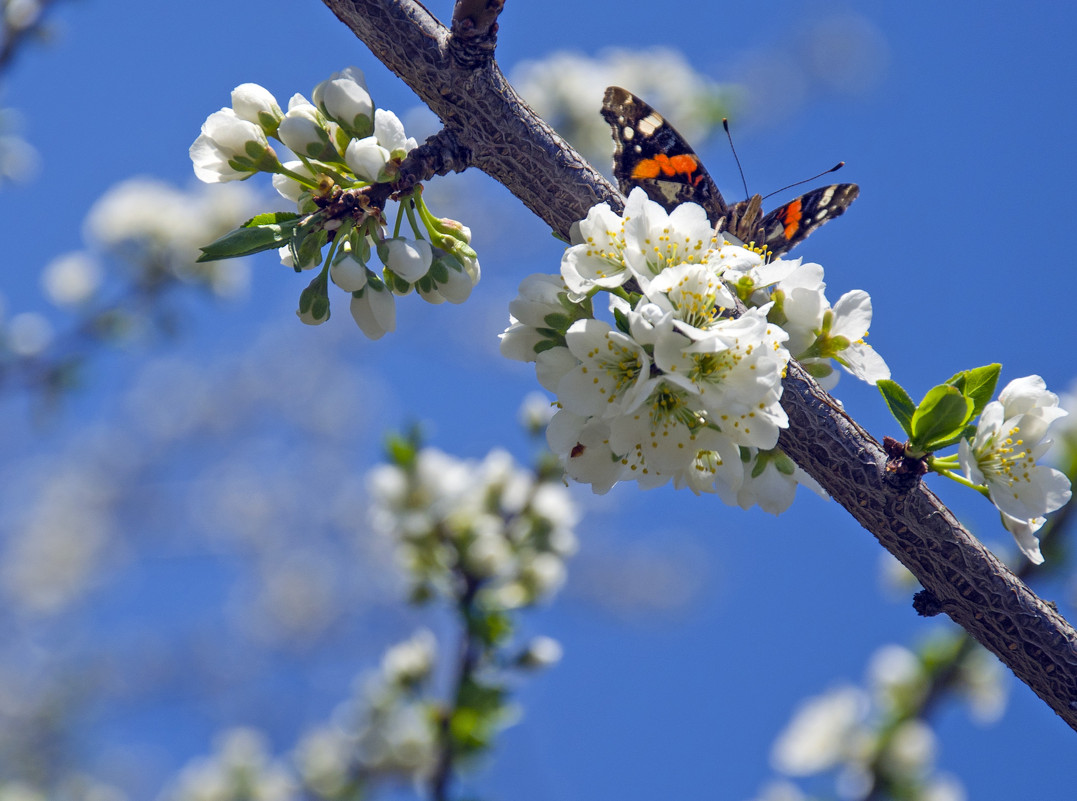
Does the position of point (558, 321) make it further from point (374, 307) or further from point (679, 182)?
point (679, 182)

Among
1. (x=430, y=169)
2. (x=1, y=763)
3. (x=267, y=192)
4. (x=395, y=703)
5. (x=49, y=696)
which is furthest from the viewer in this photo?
(x=49, y=696)

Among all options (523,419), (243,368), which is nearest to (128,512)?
(243,368)

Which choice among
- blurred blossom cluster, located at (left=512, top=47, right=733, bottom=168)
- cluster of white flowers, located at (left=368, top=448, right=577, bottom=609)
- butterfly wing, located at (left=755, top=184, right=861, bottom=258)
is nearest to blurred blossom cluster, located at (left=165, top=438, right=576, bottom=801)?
cluster of white flowers, located at (left=368, top=448, right=577, bottom=609)

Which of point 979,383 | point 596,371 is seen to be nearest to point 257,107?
point 596,371

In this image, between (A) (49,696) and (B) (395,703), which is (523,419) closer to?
(B) (395,703)

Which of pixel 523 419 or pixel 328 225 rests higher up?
pixel 523 419

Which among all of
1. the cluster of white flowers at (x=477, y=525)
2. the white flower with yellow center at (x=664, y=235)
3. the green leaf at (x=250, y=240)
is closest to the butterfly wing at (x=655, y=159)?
the white flower with yellow center at (x=664, y=235)

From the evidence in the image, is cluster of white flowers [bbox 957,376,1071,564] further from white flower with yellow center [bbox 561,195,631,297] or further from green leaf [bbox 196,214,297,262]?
green leaf [bbox 196,214,297,262]
